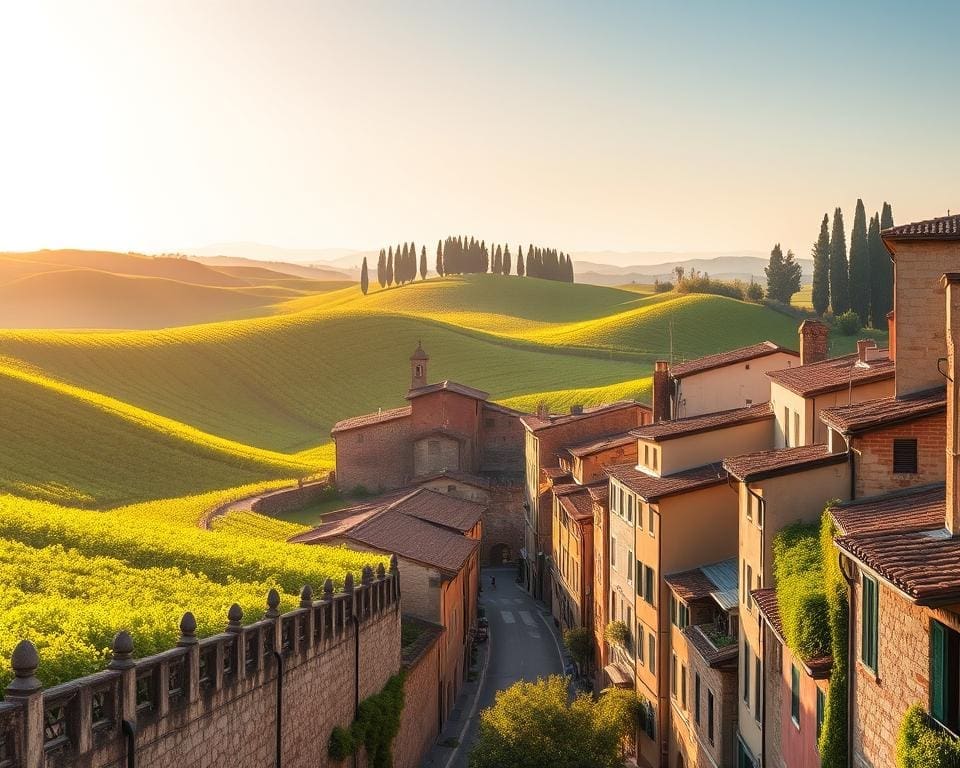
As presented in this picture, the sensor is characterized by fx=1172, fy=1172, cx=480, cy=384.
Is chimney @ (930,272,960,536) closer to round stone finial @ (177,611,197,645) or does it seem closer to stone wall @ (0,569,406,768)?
stone wall @ (0,569,406,768)

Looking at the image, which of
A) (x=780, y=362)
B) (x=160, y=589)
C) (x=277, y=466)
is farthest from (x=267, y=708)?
(x=277, y=466)

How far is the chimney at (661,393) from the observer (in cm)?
4944

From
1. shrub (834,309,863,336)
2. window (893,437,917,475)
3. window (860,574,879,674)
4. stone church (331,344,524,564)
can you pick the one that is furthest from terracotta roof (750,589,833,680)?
shrub (834,309,863,336)

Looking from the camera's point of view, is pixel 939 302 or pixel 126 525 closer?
pixel 939 302

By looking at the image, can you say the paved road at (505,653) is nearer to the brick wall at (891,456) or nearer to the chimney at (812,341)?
the chimney at (812,341)

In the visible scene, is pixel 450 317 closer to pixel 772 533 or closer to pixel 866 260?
pixel 866 260

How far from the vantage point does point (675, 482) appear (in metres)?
35.2

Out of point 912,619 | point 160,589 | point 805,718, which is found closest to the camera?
point 912,619

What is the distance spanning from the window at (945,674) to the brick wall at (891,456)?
774 centimetres

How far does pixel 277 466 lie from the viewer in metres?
84.9

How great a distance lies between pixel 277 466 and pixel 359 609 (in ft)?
179

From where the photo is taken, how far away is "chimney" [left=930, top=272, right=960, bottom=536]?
46.3ft

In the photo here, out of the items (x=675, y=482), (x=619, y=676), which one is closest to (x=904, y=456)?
(x=675, y=482)

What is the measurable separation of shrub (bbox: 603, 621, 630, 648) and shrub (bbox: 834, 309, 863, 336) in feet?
285
